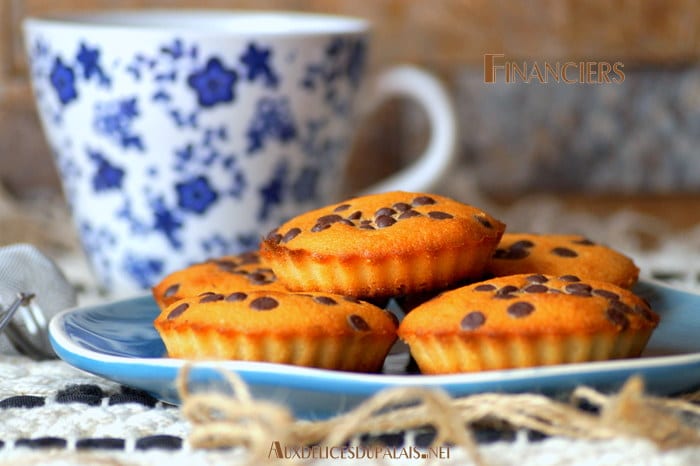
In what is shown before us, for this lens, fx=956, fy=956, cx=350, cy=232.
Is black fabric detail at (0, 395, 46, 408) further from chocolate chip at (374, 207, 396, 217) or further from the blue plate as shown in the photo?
chocolate chip at (374, 207, 396, 217)

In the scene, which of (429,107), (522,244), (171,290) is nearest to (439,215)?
(522,244)

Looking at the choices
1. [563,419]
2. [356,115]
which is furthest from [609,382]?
[356,115]

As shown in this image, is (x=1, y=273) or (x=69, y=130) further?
(x=69, y=130)

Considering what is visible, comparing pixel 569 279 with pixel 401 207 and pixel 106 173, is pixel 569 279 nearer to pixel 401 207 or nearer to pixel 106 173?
pixel 401 207

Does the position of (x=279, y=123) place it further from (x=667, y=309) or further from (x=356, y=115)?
(x=667, y=309)

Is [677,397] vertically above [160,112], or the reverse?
[160,112]

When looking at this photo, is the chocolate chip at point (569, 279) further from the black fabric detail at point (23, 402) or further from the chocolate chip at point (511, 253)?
the black fabric detail at point (23, 402)

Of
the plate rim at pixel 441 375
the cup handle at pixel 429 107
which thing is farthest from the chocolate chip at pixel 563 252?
the cup handle at pixel 429 107
